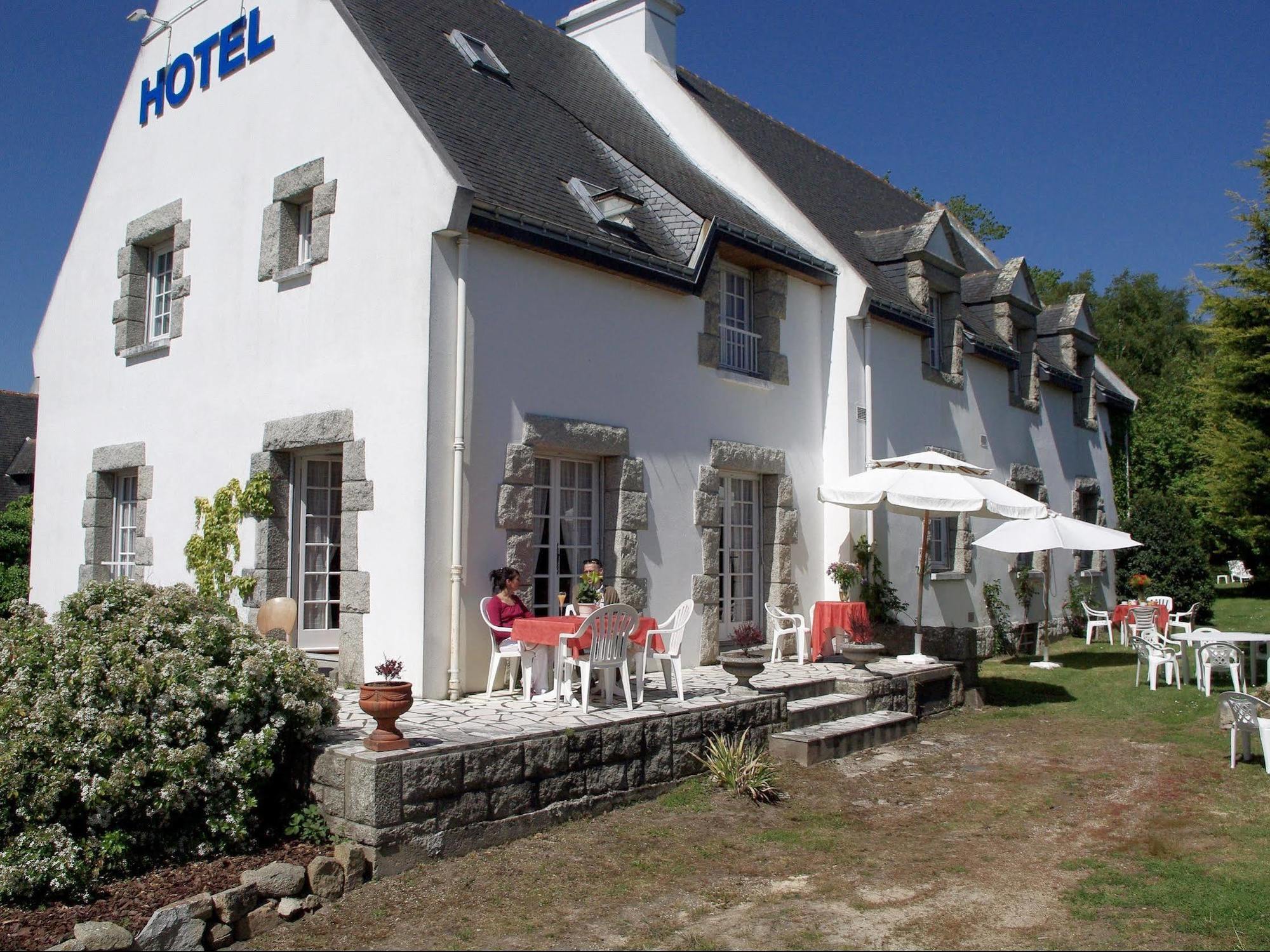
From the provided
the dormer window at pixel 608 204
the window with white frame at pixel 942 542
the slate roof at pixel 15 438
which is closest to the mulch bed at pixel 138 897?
the dormer window at pixel 608 204

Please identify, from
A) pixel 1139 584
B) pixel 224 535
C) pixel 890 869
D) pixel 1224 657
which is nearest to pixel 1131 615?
pixel 1139 584

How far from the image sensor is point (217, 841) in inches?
245

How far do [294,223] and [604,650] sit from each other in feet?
18.1

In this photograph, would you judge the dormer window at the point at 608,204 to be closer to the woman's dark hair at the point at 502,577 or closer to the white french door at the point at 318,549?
the white french door at the point at 318,549

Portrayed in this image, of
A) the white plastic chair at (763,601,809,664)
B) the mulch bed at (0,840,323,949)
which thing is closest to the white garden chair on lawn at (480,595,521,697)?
the mulch bed at (0,840,323,949)

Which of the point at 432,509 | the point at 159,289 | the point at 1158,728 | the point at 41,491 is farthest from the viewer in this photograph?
the point at 41,491

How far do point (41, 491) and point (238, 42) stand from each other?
6265 millimetres

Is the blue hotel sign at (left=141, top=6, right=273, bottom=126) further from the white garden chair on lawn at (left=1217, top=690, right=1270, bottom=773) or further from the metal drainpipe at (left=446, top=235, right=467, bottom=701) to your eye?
the white garden chair on lawn at (left=1217, top=690, right=1270, bottom=773)

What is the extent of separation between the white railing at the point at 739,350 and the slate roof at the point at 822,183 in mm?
1647

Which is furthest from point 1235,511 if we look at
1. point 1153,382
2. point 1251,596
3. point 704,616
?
point 1153,382

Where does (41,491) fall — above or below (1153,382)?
below

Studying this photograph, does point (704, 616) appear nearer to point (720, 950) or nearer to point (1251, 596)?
point (720, 950)

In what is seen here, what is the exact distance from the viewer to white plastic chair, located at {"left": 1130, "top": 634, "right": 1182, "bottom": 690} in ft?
39.6

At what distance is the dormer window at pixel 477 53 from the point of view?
454 inches
